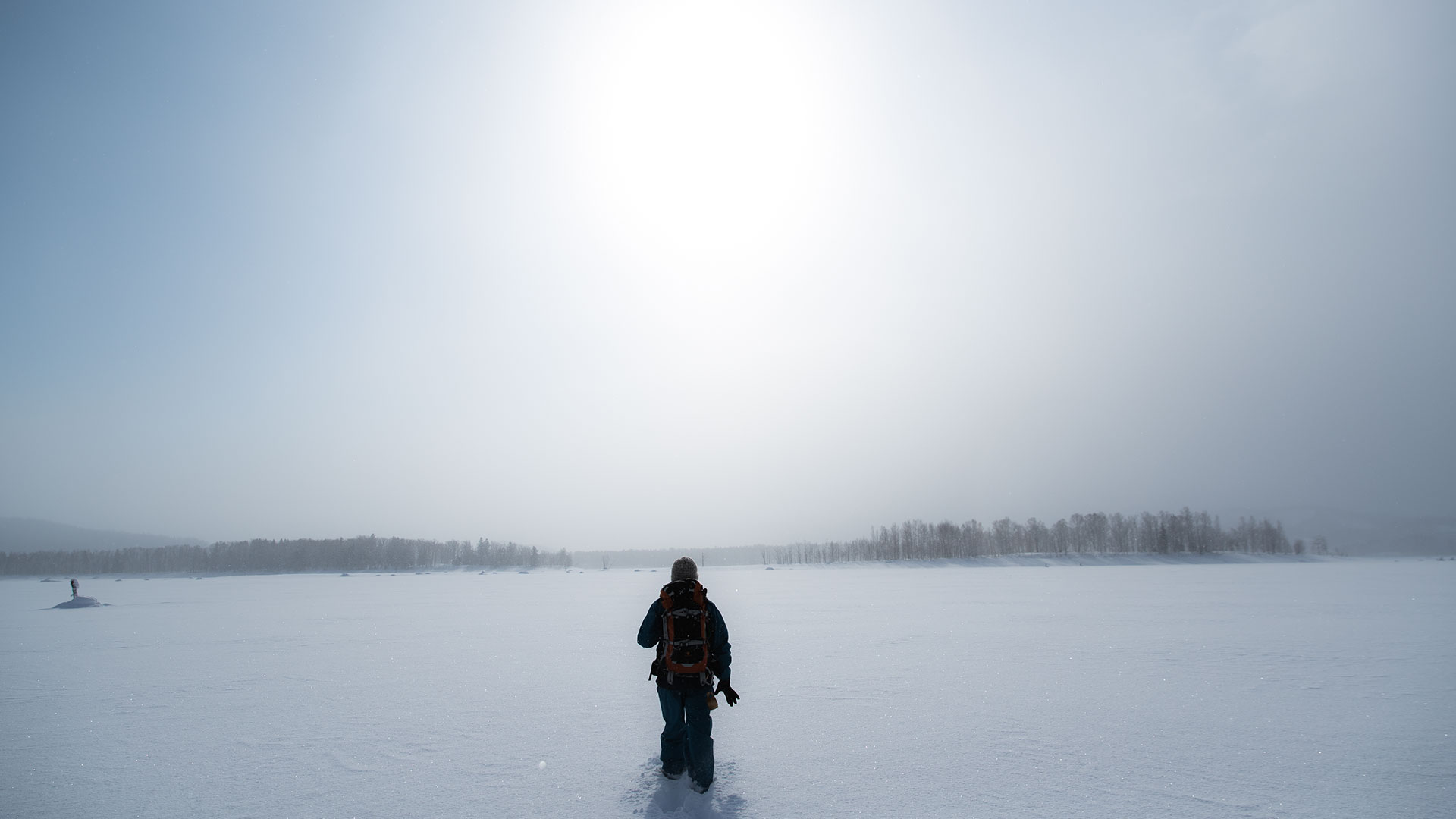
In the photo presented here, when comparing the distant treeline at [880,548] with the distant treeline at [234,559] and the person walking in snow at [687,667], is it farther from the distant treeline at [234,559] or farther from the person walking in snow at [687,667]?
the person walking in snow at [687,667]

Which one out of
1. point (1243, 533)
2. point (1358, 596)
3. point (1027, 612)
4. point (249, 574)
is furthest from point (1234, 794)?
point (1243, 533)

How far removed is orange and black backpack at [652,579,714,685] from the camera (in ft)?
21.9

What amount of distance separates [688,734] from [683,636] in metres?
1.02

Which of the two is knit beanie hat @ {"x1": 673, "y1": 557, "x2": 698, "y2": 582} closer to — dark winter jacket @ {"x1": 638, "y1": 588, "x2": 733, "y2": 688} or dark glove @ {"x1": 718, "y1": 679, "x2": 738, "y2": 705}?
dark winter jacket @ {"x1": 638, "y1": 588, "x2": 733, "y2": 688}

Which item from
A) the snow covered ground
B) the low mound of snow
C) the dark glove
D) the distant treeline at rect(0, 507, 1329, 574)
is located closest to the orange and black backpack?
the dark glove

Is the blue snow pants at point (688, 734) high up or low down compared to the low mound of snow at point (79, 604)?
up

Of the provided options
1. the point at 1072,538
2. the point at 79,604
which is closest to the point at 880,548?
the point at 1072,538

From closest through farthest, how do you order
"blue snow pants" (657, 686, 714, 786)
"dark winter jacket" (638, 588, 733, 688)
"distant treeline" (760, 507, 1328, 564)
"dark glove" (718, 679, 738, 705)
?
"blue snow pants" (657, 686, 714, 786) → "dark glove" (718, 679, 738, 705) → "dark winter jacket" (638, 588, 733, 688) → "distant treeline" (760, 507, 1328, 564)

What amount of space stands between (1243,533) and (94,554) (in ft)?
1016

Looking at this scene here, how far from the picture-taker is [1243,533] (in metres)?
168

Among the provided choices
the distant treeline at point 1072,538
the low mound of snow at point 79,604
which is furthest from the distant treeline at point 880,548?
the low mound of snow at point 79,604

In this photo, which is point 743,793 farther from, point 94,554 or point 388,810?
point 94,554

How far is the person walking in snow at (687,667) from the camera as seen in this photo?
662 centimetres

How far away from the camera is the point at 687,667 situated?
6637 mm
